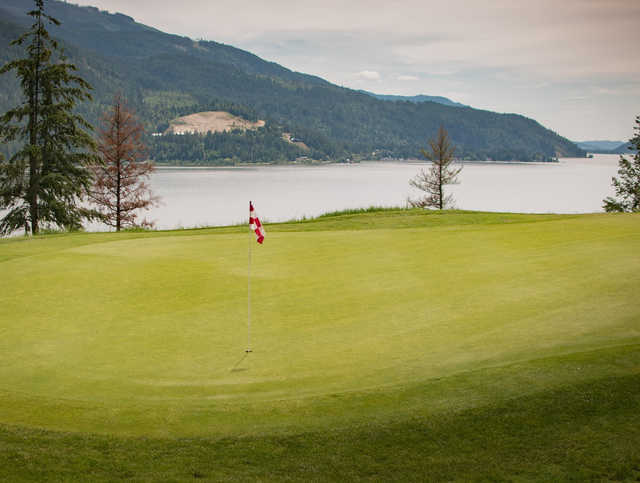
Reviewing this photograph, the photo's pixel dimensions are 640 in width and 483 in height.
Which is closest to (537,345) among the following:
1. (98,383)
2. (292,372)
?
(292,372)

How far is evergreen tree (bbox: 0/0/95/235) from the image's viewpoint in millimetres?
28281

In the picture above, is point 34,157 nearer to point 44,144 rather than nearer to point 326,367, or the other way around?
point 44,144

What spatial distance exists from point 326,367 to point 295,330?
3.38 feet

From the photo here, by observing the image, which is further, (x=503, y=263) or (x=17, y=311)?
(x=503, y=263)

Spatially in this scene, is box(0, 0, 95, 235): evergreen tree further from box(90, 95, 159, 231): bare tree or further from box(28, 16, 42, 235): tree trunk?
box(90, 95, 159, 231): bare tree

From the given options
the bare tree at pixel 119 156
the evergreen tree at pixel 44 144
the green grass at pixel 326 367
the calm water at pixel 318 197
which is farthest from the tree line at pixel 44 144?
the calm water at pixel 318 197

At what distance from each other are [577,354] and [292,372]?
3.01m

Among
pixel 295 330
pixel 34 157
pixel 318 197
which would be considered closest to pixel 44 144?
pixel 34 157

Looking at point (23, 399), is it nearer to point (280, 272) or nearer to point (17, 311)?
point (17, 311)

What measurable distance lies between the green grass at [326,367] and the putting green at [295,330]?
0.10 ft

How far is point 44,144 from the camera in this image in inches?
1148

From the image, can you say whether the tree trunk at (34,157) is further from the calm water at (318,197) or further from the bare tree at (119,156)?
the calm water at (318,197)

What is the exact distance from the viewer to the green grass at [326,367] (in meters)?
4.14

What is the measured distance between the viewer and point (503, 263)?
380 inches
